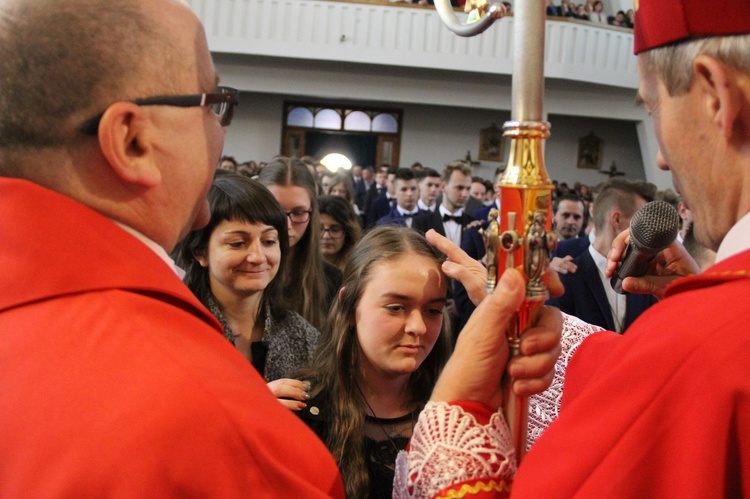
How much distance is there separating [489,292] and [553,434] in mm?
247

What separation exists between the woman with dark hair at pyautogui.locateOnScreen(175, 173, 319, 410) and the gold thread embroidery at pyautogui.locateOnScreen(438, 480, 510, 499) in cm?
160

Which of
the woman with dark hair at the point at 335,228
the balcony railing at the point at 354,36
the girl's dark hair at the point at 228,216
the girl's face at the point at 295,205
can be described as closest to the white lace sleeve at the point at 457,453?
the girl's dark hair at the point at 228,216

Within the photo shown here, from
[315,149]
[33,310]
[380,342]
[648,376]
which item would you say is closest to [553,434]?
[648,376]

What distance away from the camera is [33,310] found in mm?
1009

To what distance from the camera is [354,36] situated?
1438cm

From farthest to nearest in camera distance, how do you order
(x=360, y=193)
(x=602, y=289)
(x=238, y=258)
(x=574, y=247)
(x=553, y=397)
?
(x=360, y=193) → (x=574, y=247) → (x=602, y=289) → (x=238, y=258) → (x=553, y=397)

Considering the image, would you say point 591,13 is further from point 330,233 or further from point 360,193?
point 330,233

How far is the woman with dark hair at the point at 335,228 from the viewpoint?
184 inches

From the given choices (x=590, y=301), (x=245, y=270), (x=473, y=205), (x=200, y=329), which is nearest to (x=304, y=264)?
(x=245, y=270)

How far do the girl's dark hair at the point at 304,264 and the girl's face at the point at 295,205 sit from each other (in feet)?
0.07

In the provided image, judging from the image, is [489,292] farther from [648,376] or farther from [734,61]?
[734,61]

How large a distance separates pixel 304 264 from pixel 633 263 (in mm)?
2132

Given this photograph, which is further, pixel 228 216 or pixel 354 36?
pixel 354 36

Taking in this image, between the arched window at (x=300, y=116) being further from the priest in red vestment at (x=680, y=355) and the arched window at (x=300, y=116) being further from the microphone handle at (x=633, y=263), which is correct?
the priest in red vestment at (x=680, y=355)
